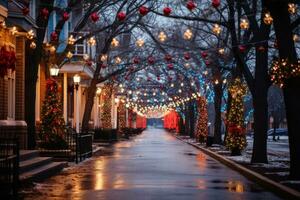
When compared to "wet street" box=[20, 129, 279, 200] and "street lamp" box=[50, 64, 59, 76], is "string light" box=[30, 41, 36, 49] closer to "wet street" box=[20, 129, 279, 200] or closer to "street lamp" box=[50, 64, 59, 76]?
"street lamp" box=[50, 64, 59, 76]

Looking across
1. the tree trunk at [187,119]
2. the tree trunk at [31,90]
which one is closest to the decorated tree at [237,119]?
the tree trunk at [31,90]

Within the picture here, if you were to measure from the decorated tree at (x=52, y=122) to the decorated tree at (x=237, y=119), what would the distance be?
Result: 803 centimetres

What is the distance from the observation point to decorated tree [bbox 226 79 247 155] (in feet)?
102

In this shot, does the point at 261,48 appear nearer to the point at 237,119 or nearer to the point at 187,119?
the point at 237,119

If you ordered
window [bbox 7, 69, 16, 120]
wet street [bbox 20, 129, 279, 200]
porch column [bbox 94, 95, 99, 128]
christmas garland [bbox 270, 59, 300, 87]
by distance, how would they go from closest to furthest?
1. wet street [bbox 20, 129, 279, 200]
2. christmas garland [bbox 270, 59, 300, 87]
3. window [bbox 7, 69, 16, 120]
4. porch column [bbox 94, 95, 99, 128]

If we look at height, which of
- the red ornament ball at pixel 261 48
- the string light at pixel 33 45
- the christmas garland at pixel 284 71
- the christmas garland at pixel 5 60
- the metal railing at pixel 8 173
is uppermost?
the string light at pixel 33 45

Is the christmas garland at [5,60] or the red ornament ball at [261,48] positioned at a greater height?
the red ornament ball at [261,48]

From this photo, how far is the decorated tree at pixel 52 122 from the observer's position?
90.8 feet

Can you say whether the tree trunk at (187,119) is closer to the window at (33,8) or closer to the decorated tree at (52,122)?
the window at (33,8)

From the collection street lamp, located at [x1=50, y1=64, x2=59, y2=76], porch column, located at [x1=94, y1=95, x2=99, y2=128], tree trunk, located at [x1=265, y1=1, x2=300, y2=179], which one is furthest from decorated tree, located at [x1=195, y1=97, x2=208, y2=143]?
tree trunk, located at [x1=265, y1=1, x2=300, y2=179]

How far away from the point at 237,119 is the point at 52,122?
28.6 ft

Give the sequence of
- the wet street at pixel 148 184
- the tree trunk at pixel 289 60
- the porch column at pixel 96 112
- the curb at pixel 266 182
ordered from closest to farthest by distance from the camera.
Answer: the curb at pixel 266 182
the wet street at pixel 148 184
the tree trunk at pixel 289 60
the porch column at pixel 96 112

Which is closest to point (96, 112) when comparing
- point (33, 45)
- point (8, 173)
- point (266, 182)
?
point (33, 45)

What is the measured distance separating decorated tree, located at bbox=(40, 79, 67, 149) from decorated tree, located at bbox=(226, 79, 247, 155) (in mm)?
8028
